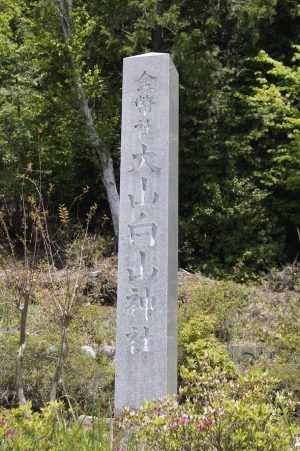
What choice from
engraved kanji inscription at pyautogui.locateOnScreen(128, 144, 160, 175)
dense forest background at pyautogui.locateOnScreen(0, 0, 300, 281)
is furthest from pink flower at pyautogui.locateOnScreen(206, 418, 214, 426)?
dense forest background at pyautogui.locateOnScreen(0, 0, 300, 281)

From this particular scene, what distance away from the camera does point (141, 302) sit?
4.59 meters

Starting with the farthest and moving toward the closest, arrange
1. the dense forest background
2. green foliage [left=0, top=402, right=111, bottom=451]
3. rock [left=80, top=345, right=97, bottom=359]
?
the dense forest background → rock [left=80, top=345, right=97, bottom=359] → green foliage [left=0, top=402, right=111, bottom=451]

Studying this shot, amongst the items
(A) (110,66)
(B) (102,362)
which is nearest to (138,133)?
(B) (102,362)

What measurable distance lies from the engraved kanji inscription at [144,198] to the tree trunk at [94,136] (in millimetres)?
6966

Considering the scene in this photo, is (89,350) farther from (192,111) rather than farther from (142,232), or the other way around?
(192,111)

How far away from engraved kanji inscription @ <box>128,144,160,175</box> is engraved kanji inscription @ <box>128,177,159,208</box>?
0.32ft

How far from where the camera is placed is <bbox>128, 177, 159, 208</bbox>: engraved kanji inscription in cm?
466

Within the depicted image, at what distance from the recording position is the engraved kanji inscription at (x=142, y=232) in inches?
182

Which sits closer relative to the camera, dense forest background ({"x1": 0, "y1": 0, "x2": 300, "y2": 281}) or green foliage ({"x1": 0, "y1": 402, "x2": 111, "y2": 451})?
green foliage ({"x1": 0, "y1": 402, "x2": 111, "y2": 451})

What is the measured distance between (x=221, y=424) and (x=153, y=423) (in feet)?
0.91

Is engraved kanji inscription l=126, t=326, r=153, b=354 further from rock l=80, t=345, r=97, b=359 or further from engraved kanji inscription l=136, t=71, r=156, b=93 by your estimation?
engraved kanji inscription l=136, t=71, r=156, b=93

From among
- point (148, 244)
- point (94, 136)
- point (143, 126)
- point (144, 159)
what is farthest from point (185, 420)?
point (94, 136)

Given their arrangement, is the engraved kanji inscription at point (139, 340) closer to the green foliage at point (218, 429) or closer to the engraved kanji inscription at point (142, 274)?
the engraved kanji inscription at point (142, 274)

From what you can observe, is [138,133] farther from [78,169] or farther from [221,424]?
[78,169]
